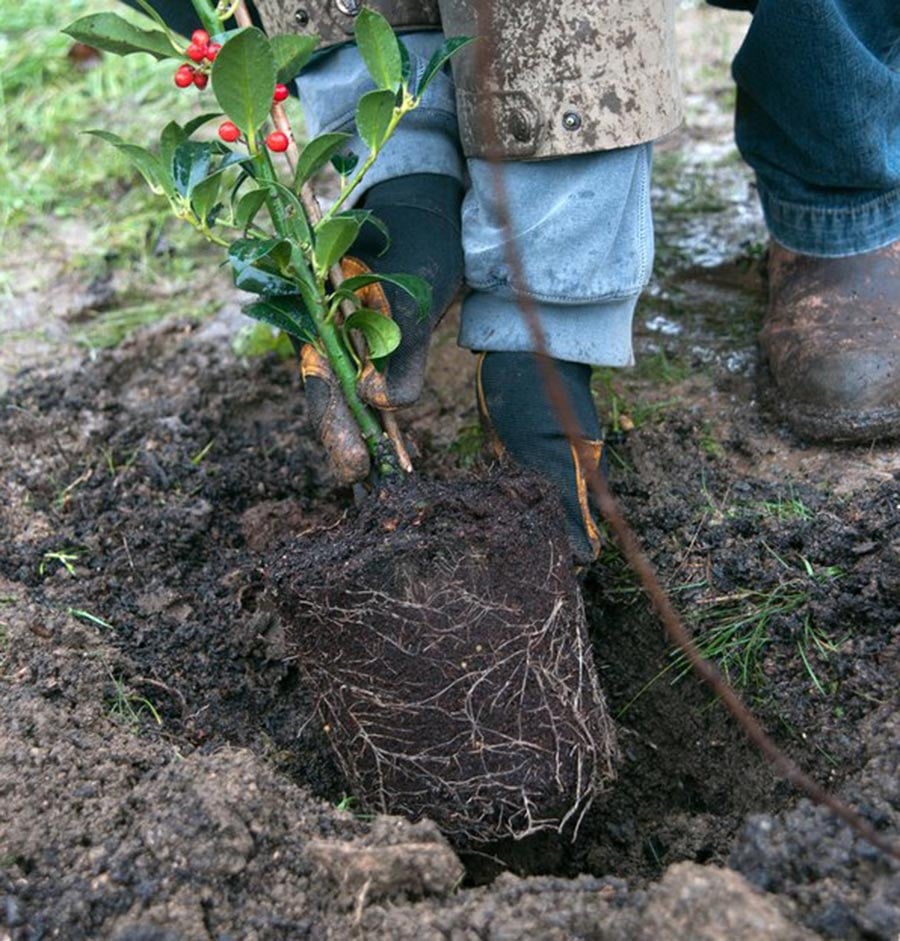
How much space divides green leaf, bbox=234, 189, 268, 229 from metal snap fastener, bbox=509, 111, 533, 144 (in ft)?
1.35

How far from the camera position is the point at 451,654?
1574mm

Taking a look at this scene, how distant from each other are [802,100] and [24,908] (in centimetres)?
166

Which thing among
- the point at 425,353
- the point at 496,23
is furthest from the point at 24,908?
the point at 496,23

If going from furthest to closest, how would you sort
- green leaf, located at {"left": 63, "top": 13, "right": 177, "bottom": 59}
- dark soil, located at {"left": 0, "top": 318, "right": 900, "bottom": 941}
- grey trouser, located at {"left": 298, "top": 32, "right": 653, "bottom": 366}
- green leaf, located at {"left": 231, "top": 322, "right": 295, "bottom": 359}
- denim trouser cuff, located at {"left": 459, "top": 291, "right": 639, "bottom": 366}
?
green leaf, located at {"left": 231, "top": 322, "right": 295, "bottom": 359} < denim trouser cuff, located at {"left": 459, "top": 291, "right": 639, "bottom": 366} < grey trouser, located at {"left": 298, "top": 32, "right": 653, "bottom": 366} < green leaf, located at {"left": 63, "top": 13, "right": 177, "bottom": 59} < dark soil, located at {"left": 0, "top": 318, "right": 900, "bottom": 941}

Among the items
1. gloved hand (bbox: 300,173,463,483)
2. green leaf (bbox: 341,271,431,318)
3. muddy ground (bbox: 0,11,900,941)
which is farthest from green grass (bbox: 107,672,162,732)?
green leaf (bbox: 341,271,431,318)

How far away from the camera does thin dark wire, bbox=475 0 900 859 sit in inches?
43.6

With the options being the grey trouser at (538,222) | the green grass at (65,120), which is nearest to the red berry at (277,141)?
the grey trouser at (538,222)

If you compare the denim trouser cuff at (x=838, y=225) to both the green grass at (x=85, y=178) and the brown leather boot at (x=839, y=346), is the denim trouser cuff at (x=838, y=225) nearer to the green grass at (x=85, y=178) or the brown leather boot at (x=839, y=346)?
the brown leather boot at (x=839, y=346)

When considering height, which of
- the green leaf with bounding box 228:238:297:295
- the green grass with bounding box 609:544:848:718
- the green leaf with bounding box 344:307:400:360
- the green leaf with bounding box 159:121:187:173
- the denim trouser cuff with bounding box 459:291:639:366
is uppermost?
the green leaf with bounding box 159:121:187:173

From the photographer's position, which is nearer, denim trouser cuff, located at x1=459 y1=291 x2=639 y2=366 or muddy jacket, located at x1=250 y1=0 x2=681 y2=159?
muddy jacket, located at x1=250 y1=0 x2=681 y2=159

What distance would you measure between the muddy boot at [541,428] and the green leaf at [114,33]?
0.74 metres

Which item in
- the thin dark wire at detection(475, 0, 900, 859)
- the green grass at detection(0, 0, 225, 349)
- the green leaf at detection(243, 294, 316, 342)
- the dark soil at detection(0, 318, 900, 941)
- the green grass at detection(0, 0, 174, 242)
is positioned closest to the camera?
the thin dark wire at detection(475, 0, 900, 859)

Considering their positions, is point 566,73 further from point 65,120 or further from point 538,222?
point 65,120

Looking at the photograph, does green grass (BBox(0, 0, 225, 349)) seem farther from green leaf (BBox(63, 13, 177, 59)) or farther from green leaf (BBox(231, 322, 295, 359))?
green leaf (BBox(63, 13, 177, 59))
